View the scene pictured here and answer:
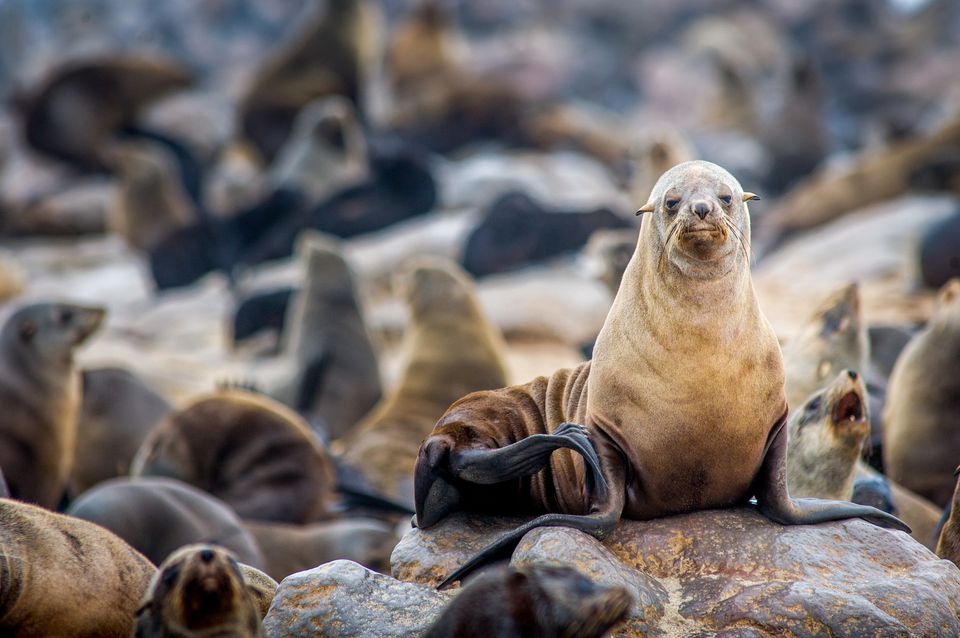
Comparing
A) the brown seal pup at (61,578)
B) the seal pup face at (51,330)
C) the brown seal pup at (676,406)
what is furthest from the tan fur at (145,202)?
the brown seal pup at (676,406)

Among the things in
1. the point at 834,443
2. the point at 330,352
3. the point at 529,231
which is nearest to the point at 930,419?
the point at 834,443

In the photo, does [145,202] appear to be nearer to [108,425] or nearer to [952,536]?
[108,425]

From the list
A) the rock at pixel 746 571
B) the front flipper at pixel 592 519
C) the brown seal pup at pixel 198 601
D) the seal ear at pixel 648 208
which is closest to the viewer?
the brown seal pup at pixel 198 601

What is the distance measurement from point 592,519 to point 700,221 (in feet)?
3.02

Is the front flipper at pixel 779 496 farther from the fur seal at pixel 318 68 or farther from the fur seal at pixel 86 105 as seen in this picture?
the fur seal at pixel 86 105

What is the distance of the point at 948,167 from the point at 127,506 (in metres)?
10.9

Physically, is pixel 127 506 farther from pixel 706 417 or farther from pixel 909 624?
pixel 909 624

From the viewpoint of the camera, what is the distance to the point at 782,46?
31.2 meters

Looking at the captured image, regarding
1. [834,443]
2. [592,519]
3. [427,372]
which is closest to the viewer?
[592,519]

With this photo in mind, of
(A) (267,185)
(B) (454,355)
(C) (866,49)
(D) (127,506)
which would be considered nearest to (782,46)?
(C) (866,49)

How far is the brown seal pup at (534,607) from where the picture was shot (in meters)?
2.73

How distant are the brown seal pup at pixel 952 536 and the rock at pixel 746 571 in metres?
0.47

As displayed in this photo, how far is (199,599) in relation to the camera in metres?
2.90

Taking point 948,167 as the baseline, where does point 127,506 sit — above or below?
below
